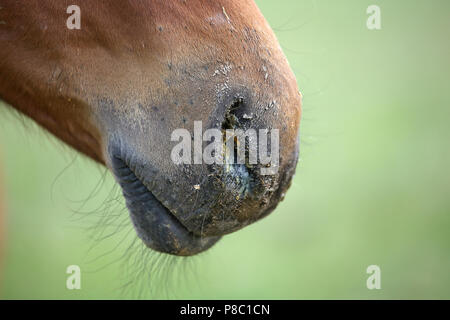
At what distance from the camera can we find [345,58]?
694 cm

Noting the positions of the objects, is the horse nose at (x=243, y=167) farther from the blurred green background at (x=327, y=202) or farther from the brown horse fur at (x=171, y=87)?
the blurred green background at (x=327, y=202)

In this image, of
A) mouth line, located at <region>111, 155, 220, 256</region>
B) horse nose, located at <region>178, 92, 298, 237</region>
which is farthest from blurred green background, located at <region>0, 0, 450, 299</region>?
horse nose, located at <region>178, 92, 298, 237</region>

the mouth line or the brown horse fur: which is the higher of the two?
the brown horse fur

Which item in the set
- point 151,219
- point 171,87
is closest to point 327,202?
point 151,219

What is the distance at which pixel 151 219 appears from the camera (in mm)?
1744

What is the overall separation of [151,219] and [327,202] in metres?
3.97

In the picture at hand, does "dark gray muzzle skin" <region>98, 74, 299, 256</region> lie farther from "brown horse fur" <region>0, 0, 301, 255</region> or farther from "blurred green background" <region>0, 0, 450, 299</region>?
"blurred green background" <region>0, 0, 450, 299</region>

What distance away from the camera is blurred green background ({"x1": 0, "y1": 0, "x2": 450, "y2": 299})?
4.57 m

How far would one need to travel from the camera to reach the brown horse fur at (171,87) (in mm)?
1598

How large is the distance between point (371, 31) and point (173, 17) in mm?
6602

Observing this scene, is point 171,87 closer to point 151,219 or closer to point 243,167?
point 243,167

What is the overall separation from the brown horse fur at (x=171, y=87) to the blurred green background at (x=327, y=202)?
1867 mm
